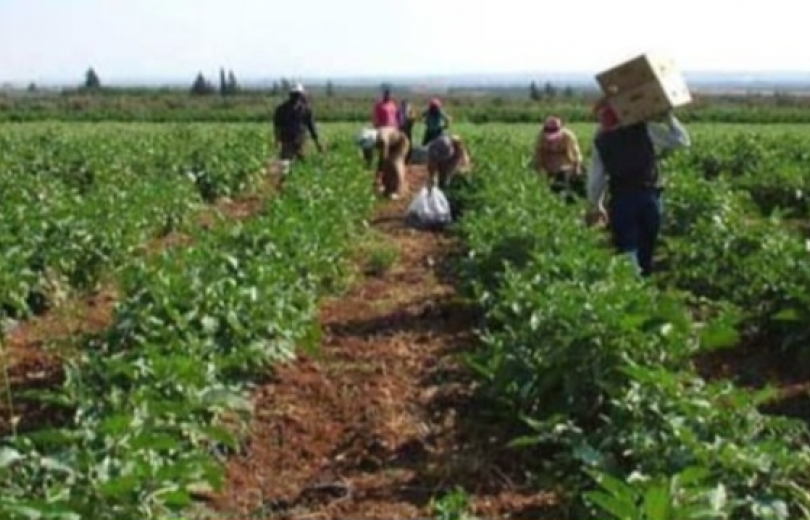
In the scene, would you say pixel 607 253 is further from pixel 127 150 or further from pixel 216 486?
pixel 127 150

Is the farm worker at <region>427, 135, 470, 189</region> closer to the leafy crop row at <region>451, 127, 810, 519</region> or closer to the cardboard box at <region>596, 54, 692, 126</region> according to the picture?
the leafy crop row at <region>451, 127, 810, 519</region>

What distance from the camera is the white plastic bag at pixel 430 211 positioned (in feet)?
55.9

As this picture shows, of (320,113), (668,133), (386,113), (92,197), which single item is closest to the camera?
(668,133)

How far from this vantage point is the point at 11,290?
10703 millimetres

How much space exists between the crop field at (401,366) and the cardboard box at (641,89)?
995mm

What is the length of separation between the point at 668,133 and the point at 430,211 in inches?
263

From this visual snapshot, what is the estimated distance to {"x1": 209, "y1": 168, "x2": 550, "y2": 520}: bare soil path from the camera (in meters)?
6.58

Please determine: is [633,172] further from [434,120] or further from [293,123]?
[434,120]

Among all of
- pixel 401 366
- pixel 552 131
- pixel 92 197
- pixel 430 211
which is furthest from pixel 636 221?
pixel 552 131

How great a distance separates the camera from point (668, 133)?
1051 cm

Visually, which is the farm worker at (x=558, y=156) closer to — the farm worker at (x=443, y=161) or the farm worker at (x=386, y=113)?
the farm worker at (x=443, y=161)

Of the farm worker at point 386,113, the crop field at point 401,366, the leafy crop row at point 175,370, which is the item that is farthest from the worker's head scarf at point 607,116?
the farm worker at point 386,113

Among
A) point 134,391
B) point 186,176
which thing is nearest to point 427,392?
point 134,391

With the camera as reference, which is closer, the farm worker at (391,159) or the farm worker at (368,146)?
the farm worker at (391,159)
